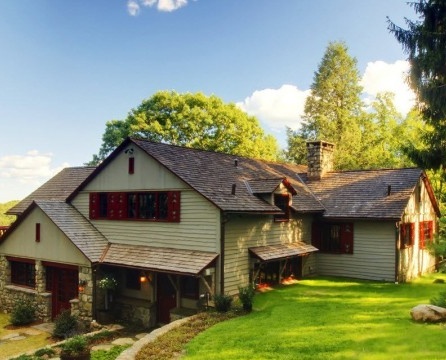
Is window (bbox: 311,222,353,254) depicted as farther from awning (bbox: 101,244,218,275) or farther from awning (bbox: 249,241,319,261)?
awning (bbox: 101,244,218,275)

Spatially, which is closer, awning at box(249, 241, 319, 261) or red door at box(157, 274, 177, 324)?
awning at box(249, 241, 319, 261)

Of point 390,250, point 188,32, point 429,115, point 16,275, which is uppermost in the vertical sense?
point 188,32

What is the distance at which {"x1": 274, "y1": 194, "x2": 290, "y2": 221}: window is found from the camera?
1922 cm

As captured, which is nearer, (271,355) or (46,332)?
(271,355)

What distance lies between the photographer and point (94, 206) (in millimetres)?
20375

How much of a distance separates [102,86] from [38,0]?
868cm

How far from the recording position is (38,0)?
53.5 ft

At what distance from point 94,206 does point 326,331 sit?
1362 cm

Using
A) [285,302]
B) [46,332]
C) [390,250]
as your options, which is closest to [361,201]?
[390,250]

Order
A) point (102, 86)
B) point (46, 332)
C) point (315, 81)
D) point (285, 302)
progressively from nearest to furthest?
point (285, 302) → point (46, 332) → point (102, 86) → point (315, 81)

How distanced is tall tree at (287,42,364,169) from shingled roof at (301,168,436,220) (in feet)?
66.5

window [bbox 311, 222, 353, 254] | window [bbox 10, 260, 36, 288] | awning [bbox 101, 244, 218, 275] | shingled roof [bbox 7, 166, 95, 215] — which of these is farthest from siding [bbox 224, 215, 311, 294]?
shingled roof [bbox 7, 166, 95, 215]

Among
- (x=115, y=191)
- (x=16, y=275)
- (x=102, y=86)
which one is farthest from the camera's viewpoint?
(x=102, y=86)

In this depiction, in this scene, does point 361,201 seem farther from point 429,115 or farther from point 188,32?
point 188,32
